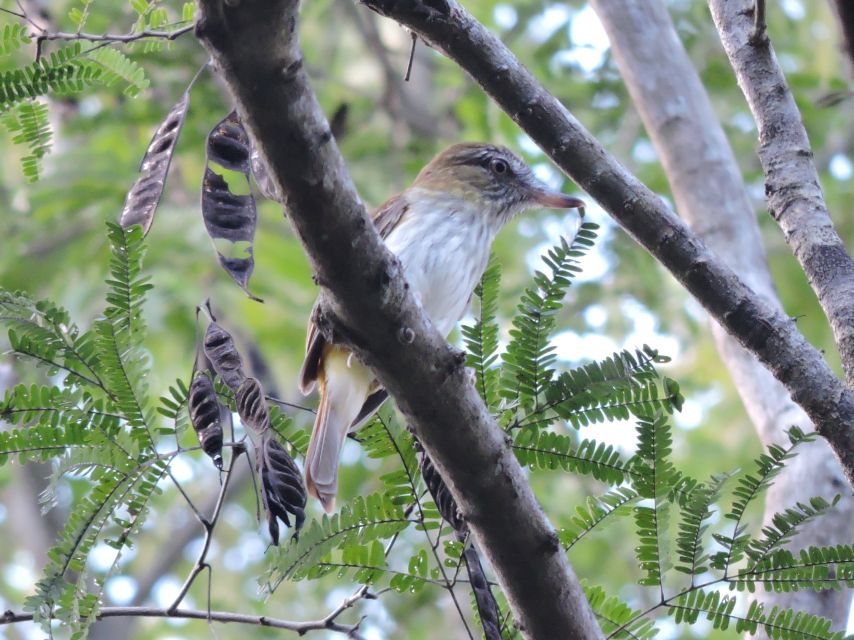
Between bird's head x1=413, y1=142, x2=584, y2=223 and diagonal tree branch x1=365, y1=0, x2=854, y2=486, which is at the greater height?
bird's head x1=413, y1=142, x2=584, y2=223

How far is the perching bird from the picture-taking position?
3.62 m

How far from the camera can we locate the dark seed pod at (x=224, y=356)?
2338mm

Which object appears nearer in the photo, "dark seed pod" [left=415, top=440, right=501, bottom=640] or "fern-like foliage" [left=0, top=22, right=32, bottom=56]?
"dark seed pod" [left=415, top=440, right=501, bottom=640]

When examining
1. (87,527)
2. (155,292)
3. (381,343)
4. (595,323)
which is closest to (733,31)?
(381,343)

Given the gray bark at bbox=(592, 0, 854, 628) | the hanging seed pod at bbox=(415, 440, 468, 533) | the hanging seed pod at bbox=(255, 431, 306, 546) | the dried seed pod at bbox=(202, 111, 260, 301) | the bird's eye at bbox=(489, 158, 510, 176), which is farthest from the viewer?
the bird's eye at bbox=(489, 158, 510, 176)

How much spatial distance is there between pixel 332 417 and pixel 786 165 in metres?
1.75

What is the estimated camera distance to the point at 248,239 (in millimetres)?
2285

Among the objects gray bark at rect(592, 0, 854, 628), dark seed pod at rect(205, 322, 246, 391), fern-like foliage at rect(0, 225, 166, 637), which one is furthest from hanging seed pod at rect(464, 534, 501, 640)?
gray bark at rect(592, 0, 854, 628)

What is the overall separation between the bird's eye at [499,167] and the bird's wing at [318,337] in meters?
0.47

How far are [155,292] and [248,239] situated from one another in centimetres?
375

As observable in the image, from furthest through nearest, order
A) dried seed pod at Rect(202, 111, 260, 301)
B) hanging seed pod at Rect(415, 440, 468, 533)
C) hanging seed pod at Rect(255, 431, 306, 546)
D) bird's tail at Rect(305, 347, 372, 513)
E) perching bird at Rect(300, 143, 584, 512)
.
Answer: perching bird at Rect(300, 143, 584, 512)
bird's tail at Rect(305, 347, 372, 513)
hanging seed pod at Rect(415, 440, 468, 533)
dried seed pod at Rect(202, 111, 260, 301)
hanging seed pod at Rect(255, 431, 306, 546)

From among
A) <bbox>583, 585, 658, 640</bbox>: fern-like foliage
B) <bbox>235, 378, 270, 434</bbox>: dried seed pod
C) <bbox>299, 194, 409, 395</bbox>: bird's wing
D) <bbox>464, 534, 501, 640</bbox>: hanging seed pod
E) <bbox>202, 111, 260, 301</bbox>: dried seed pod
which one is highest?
<bbox>299, 194, 409, 395</bbox>: bird's wing

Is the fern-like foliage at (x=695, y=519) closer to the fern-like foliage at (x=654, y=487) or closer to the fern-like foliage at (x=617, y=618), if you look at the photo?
the fern-like foliage at (x=654, y=487)

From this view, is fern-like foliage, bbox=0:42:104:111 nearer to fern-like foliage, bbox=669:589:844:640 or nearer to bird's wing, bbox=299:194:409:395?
bird's wing, bbox=299:194:409:395
